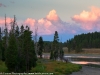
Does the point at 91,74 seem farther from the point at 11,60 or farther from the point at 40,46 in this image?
the point at 40,46

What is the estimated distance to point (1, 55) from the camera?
95.1 metres

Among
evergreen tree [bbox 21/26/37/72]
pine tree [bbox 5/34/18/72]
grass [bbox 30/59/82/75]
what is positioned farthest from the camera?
grass [bbox 30/59/82/75]

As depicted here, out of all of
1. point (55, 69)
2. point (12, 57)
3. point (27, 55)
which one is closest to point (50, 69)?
point (55, 69)

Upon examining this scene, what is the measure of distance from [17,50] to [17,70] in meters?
4.89

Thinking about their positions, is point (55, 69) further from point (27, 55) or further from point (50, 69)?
point (27, 55)

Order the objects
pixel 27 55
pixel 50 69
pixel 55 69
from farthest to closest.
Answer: pixel 55 69 → pixel 50 69 → pixel 27 55

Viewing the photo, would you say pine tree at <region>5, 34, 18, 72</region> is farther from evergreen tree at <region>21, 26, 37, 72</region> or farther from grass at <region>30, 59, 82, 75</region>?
grass at <region>30, 59, 82, 75</region>

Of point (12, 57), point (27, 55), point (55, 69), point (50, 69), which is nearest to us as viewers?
point (12, 57)

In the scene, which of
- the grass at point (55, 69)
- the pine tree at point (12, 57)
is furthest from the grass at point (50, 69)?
the pine tree at point (12, 57)

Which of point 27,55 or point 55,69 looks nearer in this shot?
point 27,55

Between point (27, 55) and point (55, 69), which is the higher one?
point (27, 55)

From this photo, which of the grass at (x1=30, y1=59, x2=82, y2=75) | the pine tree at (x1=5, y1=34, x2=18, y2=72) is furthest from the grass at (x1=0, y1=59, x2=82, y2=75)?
the pine tree at (x1=5, y1=34, x2=18, y2=72)

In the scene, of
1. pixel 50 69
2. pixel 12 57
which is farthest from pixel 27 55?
pixel 50 69

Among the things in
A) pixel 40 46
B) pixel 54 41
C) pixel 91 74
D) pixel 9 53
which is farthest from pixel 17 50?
pixel 54 41
